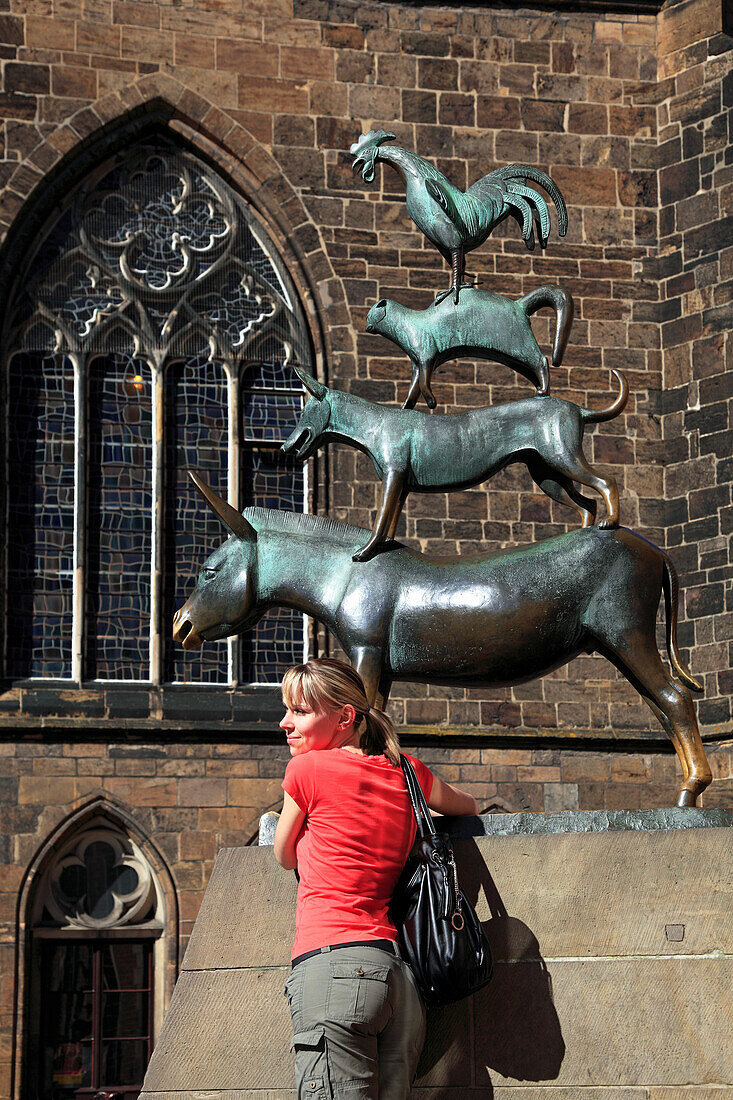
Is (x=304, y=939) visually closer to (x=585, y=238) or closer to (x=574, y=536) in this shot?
(x=574, y=536)

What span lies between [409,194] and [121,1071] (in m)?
8.15

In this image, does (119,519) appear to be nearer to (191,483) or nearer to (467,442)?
(191,483)

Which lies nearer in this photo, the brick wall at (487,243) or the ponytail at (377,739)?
the ponytail at (377,739)

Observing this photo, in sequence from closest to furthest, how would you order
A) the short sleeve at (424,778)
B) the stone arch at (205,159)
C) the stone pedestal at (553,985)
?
the short sleeve at (424,778) < the stone pedestal at (553,985) < the stone arch at (205,159)

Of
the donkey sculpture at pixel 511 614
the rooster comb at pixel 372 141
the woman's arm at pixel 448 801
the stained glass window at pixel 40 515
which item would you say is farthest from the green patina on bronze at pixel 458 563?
the stained glass window at pixel 40 515

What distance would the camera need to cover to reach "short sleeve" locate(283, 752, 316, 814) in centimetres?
372

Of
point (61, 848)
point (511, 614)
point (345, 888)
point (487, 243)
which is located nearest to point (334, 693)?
point (345, 888)

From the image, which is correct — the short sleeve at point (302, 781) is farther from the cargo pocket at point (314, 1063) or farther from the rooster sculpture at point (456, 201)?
the rooster sculpture at point (456, 201)

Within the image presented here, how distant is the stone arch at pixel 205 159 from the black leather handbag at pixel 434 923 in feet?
32.1

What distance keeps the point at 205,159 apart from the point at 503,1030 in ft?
35.4

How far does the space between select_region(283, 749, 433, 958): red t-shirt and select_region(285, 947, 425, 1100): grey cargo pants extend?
0.06 meters

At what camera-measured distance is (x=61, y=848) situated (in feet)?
40.1

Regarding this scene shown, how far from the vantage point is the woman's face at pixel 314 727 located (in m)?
3.79

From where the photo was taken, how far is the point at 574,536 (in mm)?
5254
